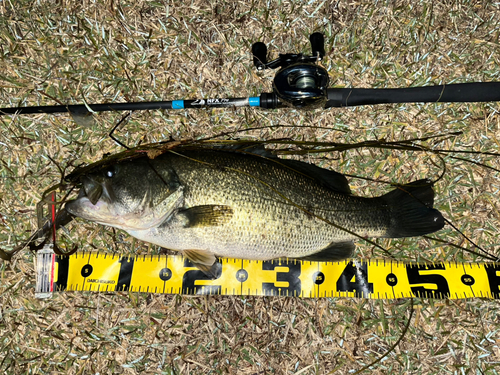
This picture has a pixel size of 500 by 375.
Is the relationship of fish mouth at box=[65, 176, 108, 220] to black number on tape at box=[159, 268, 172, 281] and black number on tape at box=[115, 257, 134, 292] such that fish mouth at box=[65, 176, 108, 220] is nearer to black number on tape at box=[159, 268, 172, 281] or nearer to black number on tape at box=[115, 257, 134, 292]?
black number on tape at box=[115, 257, 134, 292]

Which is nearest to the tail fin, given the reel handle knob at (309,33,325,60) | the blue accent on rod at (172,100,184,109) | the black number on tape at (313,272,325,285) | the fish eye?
the black number on tape at (313,272,325,285)

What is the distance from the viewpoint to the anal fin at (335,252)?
9.57 feet

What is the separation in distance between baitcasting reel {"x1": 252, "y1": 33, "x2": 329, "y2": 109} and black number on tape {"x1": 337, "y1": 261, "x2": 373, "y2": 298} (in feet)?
5.21

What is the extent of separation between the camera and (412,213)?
295cm

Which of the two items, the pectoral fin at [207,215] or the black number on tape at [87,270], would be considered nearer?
the pectoral fin at [207,215]

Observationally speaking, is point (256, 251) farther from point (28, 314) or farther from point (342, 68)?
point (28, 314)

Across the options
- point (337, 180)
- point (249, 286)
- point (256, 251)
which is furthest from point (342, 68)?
point (249, 286)

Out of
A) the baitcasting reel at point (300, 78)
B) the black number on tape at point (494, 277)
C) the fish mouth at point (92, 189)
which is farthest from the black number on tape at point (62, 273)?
the black number on tape at point (494, 277)

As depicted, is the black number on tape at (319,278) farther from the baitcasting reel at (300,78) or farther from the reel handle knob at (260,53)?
the reel handle knob at (260,53)

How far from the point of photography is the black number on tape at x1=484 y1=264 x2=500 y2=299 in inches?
121

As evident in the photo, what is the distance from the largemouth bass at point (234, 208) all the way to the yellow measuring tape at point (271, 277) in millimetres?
326

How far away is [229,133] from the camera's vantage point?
128 inches

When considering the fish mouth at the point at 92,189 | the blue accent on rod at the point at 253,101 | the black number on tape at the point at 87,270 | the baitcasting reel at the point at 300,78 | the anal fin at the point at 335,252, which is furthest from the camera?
the black number on tape at the point at 87,270

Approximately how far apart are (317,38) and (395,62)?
100 cm
